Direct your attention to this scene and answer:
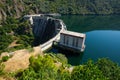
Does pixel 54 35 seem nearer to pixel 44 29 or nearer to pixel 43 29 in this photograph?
pixel 44 29

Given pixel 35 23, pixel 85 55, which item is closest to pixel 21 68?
pixel 85 55

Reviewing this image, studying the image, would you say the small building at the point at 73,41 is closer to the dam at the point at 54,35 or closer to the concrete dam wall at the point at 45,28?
the dam at the point at 54,35

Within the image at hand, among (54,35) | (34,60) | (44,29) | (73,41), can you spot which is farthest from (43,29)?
(34,60)

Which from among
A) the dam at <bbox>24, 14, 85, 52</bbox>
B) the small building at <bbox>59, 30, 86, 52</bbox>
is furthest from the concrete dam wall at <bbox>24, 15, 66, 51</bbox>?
the small building at <bbox>59, 30, 86, 52</bbox>

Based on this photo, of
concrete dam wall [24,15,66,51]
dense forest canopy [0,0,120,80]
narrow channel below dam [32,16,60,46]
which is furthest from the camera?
narrow channel below dam [32,16,60,46]

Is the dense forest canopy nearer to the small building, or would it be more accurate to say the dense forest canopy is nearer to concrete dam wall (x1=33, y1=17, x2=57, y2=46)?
concrete dam wall (x1=33, y1=17, x2=57, y2=46)

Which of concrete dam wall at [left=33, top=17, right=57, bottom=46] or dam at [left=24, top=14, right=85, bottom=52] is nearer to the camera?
dam at [left=24, top=14, right=85, bottom=52]

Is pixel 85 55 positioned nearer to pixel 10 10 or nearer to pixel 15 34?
pixel 15 34
